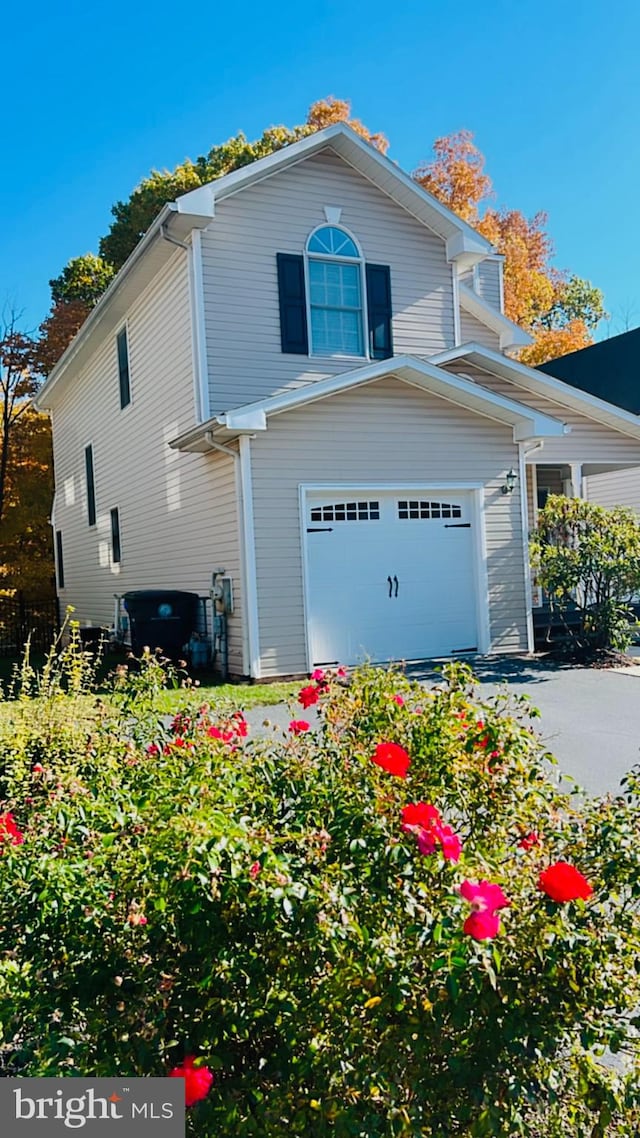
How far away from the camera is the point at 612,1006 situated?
1.71m

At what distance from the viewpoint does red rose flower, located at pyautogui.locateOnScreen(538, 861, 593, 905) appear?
1.60 meters

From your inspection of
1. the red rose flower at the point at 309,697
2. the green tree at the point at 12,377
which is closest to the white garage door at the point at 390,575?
the red rose flower at the point at 309,697

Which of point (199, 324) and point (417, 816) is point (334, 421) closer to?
point (199, 324)

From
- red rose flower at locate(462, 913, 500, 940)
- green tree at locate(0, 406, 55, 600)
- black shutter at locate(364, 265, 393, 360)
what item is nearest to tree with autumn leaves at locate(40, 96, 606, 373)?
green tree at locate(0, 406, 55, 600)

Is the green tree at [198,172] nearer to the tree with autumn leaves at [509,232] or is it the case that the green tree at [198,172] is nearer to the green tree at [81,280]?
the green tree at [81,280]

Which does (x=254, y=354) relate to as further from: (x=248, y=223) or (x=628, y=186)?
(x=628, y=186)

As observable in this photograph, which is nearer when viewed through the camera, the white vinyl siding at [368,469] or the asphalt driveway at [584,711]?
the asphalt driveway at [584,711]

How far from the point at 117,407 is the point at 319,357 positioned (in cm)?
526

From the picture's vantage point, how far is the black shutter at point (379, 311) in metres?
11.6

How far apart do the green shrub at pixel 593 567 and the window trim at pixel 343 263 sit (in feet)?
12.1

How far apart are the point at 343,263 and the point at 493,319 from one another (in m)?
4.71

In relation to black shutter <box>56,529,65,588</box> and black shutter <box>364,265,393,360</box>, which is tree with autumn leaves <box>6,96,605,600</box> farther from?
black shutter <box>364,265,393,360</box>

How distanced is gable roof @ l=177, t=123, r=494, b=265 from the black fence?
462 inches

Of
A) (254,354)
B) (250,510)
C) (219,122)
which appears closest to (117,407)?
(254,354)
